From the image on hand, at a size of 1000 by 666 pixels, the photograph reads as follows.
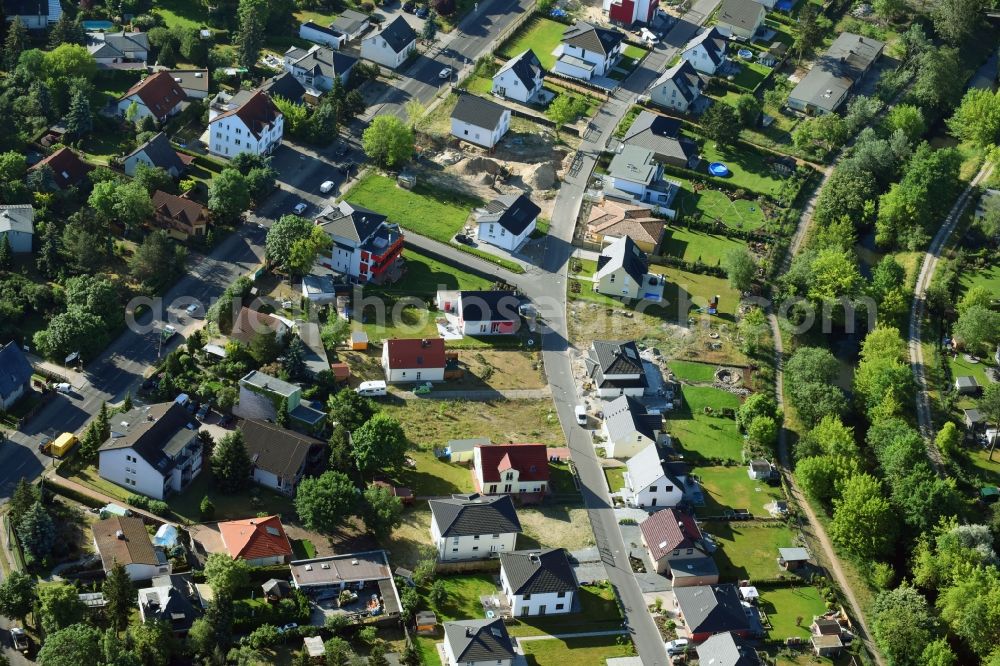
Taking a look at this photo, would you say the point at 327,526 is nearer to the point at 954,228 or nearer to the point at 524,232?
the point at 524,232

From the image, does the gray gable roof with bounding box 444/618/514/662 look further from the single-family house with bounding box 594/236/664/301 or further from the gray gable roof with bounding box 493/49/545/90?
the gray gable roof with bounding box 493/49/545/90

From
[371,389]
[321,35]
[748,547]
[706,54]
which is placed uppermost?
[706,54]

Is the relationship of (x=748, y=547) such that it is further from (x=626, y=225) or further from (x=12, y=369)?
(x=12, y=369)

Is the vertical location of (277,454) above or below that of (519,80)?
below

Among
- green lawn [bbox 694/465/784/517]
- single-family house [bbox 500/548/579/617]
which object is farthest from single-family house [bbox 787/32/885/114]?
single-family house [bbox 500/548/579/617]

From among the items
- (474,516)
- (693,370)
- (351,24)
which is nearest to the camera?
(474,516)

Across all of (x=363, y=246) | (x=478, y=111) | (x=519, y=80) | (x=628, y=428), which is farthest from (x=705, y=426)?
(x=519, y=80)
